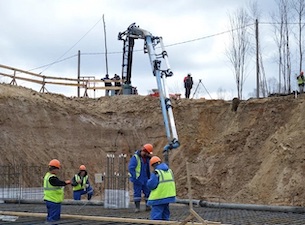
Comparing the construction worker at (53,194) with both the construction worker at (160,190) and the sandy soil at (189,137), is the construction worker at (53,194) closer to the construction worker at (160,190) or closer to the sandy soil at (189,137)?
the construction worker at (160,190)

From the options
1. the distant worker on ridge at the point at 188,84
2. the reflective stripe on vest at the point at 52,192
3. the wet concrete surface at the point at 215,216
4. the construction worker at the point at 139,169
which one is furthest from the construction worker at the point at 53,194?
the distant worker on ridge at the point at 188,84

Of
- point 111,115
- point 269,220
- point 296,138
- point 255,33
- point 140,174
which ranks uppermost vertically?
point 255,33

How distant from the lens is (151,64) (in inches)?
→ 718

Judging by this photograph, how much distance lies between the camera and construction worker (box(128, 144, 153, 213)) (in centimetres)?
1223

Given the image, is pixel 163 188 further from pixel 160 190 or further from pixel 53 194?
pixel 53 194

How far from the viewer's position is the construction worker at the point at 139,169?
40.1ft

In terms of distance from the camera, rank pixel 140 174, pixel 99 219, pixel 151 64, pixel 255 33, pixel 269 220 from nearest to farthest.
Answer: pixel 99 219 < pixel 269 220 < pixel 140 174 < pixel 151 64 < pixel 255 33

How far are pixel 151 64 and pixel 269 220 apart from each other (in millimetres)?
8886

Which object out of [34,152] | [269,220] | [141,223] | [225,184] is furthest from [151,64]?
[141,223]

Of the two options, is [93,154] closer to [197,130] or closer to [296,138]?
[197,130]

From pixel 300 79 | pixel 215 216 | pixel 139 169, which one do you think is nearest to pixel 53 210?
pixel 139 169

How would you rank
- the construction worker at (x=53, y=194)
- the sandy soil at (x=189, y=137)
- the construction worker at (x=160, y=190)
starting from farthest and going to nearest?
the sandy soil at (x=189, y=137) < the construction worker at (x=53, y=194) < the construction worker at (x=160, y=190)

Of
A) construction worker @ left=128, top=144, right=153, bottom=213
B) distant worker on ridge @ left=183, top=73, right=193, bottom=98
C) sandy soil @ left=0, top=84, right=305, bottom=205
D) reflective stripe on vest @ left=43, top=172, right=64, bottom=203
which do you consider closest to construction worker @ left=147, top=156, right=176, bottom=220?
reflective stripe on vest @ left=43, top=172, right=64, bottom=203

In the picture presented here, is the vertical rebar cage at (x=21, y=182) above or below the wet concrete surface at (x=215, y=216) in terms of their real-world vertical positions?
above
